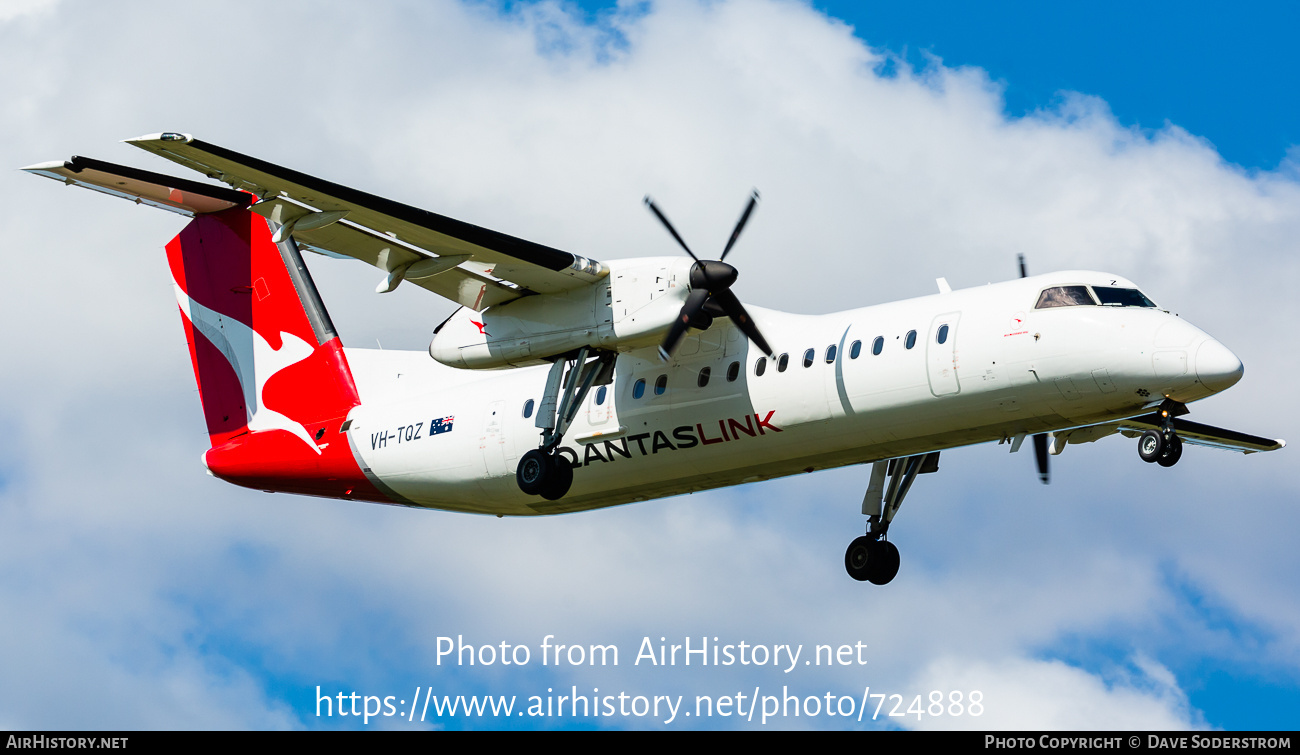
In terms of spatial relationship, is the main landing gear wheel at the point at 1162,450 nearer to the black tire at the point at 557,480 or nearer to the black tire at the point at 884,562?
the black tire at the point at 884,562

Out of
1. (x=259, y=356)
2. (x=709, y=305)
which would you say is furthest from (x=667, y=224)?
(x=259, y=356)

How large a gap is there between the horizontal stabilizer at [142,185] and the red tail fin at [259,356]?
1097mm

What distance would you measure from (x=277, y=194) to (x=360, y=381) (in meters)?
5.46

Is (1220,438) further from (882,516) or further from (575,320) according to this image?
(575,320)

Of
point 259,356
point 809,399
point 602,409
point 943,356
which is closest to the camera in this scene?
point 943,356

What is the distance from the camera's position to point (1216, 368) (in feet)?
47.8

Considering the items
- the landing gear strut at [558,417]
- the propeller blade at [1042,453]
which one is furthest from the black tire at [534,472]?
the propeller blade at [1042,453]

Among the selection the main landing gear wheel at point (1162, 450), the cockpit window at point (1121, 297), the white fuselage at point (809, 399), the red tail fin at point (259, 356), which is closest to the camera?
the main landing gear wheel at point (1162, 450)

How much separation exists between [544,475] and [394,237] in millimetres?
3526

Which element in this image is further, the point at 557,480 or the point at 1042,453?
the point at 1042,453

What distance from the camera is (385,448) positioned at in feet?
67.1

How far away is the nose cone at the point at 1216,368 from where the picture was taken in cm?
1459
